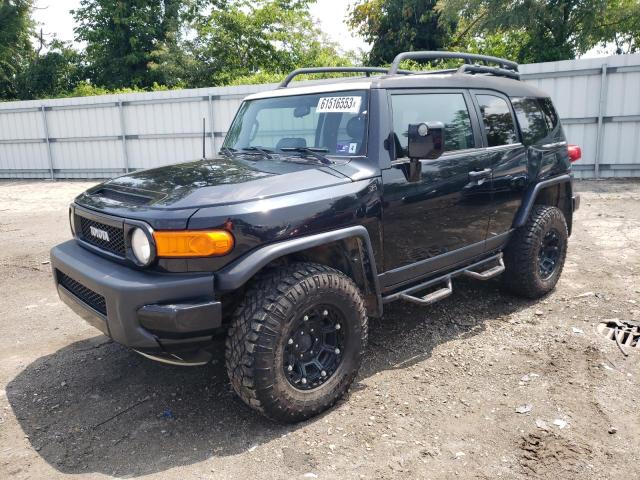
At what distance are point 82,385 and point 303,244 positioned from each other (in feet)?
6.21

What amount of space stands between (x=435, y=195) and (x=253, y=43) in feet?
70.4

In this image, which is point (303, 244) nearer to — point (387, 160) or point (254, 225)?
point (254, 225)

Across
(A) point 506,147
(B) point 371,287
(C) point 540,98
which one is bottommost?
(B) point 371,287

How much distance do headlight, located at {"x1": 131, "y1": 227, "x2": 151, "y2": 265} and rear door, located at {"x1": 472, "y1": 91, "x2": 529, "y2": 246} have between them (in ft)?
8.67

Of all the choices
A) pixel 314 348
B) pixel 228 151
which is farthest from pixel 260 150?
pixel 314 348

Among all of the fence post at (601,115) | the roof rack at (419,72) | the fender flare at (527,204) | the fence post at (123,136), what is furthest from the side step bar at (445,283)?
the fence post at (123,136)

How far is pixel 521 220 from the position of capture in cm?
458

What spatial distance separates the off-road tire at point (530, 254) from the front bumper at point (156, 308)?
117 inches

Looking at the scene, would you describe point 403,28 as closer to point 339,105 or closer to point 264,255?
point 339,105

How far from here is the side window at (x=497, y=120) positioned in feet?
14.0

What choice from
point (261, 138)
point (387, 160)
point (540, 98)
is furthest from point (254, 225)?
point (540, 98)

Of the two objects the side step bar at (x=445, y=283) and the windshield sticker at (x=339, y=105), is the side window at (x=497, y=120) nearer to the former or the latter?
→ the side step bar at (x=445, y=283)

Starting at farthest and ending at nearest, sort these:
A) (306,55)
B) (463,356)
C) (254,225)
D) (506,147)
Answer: (306,55)
(506,147)
(463,356)
(254,225)

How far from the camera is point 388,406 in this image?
3225 mm
